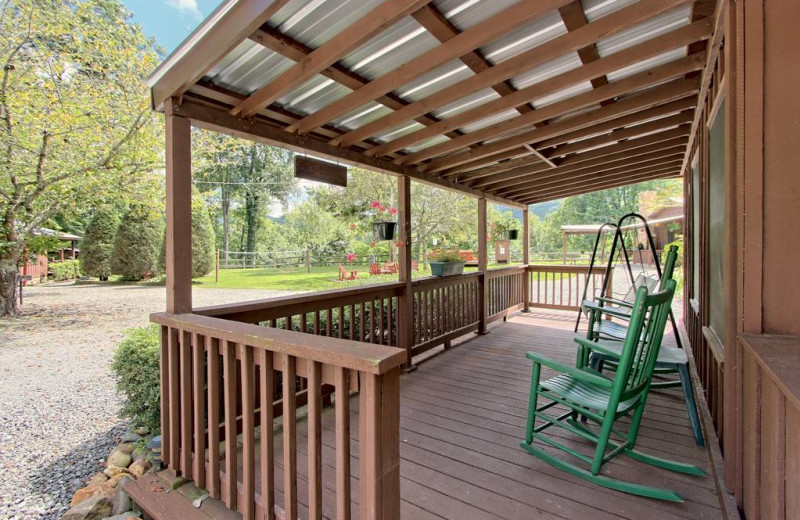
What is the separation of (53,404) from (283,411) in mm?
3916

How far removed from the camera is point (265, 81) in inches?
86.0

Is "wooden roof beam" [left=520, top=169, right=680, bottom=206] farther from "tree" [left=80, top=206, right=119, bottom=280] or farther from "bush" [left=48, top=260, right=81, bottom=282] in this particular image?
"bush" [left=48, top=260, right=81, bottom=282]

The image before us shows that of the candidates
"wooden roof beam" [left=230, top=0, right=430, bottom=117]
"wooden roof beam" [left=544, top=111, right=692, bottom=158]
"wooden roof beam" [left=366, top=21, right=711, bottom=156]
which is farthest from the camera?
"wooden roof beam" [left=544, top=111, right=692, bottom=158]

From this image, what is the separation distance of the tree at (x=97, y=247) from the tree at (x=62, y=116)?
5.94 m

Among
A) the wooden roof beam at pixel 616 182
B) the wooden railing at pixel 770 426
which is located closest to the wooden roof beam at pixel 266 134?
the wooden railing at pixel 770 426

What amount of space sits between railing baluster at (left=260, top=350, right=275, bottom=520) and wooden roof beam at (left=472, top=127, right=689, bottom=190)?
12.5 feet

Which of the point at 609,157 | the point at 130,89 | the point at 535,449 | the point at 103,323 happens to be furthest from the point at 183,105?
the point at 103,323

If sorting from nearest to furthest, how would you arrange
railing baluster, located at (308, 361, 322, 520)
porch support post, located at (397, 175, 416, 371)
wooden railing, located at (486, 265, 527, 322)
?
railing baluster, located at (308, 361, 322, 520) < porch support post, located at (397, 175, 416, 371) < wooden railing, located at (486, 265, 527, 322)

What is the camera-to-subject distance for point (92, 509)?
211 centimetres

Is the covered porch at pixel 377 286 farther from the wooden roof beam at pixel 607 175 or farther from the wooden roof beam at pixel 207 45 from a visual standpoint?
the wooden roof beam at pixel 607 175

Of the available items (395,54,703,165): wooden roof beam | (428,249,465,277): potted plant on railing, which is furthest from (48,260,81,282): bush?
(395,54,703,165): wooden roof beam

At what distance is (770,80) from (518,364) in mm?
3043

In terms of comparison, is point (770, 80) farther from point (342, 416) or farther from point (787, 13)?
point (342, 416)

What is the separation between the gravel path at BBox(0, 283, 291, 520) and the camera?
2559 millimetres
